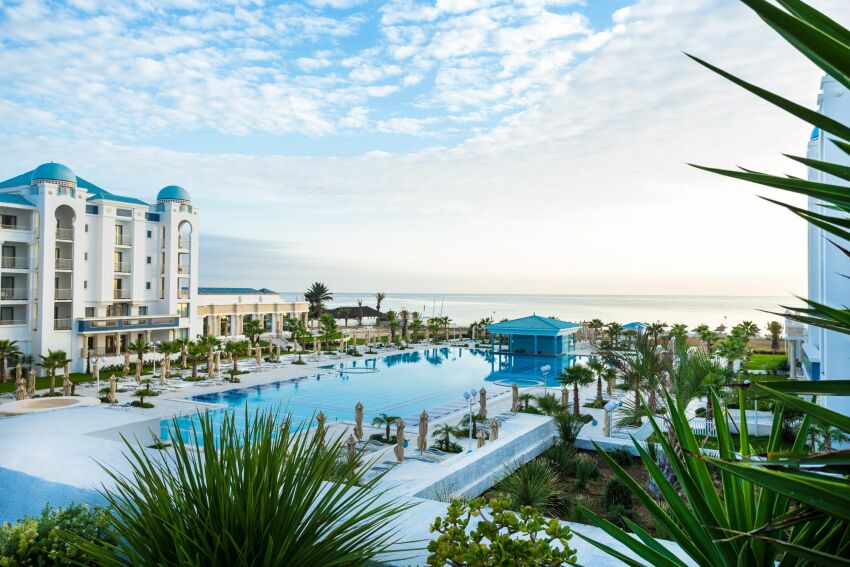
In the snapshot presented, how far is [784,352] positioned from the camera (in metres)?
35.1

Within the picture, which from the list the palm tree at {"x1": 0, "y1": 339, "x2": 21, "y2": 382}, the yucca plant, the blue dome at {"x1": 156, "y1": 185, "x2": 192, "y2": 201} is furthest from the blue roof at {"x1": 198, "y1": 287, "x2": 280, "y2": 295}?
the yucca plant

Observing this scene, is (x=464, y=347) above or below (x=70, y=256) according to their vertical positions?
below

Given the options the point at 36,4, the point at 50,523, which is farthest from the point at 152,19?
the point at 50,523

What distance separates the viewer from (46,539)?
3338 millimetres

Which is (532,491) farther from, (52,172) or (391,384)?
(52,172)

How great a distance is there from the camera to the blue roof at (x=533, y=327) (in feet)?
113

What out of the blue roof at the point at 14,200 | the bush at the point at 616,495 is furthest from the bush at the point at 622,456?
the blue roof at the point at 14,200

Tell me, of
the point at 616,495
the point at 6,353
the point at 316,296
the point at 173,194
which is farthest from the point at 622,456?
the point at 316,296

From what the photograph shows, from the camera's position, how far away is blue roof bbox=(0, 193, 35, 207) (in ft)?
78.2

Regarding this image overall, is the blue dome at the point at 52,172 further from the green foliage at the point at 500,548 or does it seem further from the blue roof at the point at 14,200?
the green foliage at the point at 500,548

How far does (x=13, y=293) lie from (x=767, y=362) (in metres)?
37.5

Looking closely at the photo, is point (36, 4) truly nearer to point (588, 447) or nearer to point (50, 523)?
point (50, 523)

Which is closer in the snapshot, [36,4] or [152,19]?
[36,4]

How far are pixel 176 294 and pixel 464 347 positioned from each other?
20.8 meters
